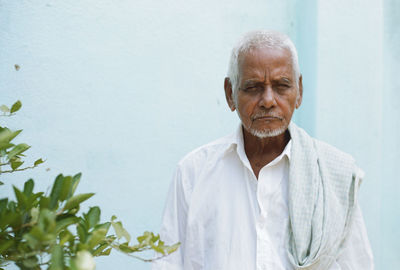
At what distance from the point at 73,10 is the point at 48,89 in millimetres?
419

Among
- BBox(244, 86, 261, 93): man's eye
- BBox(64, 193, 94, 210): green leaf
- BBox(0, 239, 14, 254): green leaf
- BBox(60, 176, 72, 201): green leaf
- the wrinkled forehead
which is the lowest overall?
BBox(0, 239, 14, 254): green leaf

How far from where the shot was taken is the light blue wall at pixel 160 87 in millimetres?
2289

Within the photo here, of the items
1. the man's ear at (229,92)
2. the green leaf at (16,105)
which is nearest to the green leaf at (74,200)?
the green leaf at (16,105)

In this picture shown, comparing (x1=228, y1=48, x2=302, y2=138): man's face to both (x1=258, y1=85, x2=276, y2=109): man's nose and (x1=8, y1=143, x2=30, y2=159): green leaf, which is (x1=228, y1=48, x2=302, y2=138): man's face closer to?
(x1=258, y1=85, x2=276, y2=109): man's nose

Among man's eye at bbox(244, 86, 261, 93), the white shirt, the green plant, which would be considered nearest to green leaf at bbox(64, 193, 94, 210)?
the green plant

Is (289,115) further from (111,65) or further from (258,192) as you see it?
(111,65)

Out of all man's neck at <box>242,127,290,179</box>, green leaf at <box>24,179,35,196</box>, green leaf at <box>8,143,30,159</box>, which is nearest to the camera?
green leaf at <box>24,179,35,196</box>

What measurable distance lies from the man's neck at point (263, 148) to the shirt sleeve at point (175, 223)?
329 millimetres

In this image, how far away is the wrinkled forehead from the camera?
196cm

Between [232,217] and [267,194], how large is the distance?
0.57 feet

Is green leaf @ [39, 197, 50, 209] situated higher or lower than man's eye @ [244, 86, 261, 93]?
lower

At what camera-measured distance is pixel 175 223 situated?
81.1 inches

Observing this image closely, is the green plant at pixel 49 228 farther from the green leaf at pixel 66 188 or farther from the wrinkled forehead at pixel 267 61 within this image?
the wrinkled forehead at pixel 267 61

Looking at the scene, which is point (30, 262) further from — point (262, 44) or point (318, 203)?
point (262, 44)
